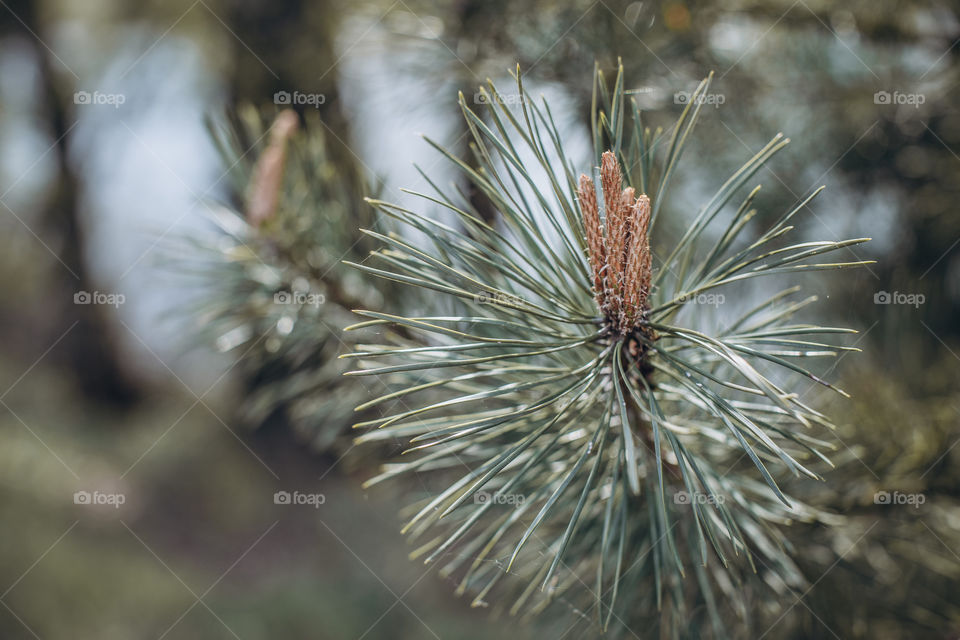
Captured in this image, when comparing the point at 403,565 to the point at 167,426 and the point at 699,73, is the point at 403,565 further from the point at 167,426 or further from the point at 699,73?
the point at 699,73

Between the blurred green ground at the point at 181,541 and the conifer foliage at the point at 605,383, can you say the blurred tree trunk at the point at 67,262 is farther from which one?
the conifer foliage at the point at 605,383

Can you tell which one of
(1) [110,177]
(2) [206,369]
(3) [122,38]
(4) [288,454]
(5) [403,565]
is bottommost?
(5) [403,565]

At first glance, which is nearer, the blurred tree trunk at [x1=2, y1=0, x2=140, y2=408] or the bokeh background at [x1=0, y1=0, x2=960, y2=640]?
the bokeh background at [x1=0, y1=0, x2=960, y2=640]

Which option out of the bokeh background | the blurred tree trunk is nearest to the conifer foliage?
the bokeh background

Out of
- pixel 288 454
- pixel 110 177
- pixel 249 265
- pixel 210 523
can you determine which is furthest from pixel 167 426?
pixel 249 265

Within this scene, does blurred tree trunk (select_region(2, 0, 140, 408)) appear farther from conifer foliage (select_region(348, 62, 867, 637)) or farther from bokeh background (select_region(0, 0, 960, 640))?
conifer foliage (select_region(348, 62, 867, 637))

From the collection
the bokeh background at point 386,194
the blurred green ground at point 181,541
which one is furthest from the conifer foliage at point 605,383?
the blurred green ground at point 181,541

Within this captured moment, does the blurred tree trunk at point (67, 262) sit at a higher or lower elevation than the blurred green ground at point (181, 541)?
higher

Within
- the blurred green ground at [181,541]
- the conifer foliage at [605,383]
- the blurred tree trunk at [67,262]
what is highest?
the blurred tree trunk at [67,262]
